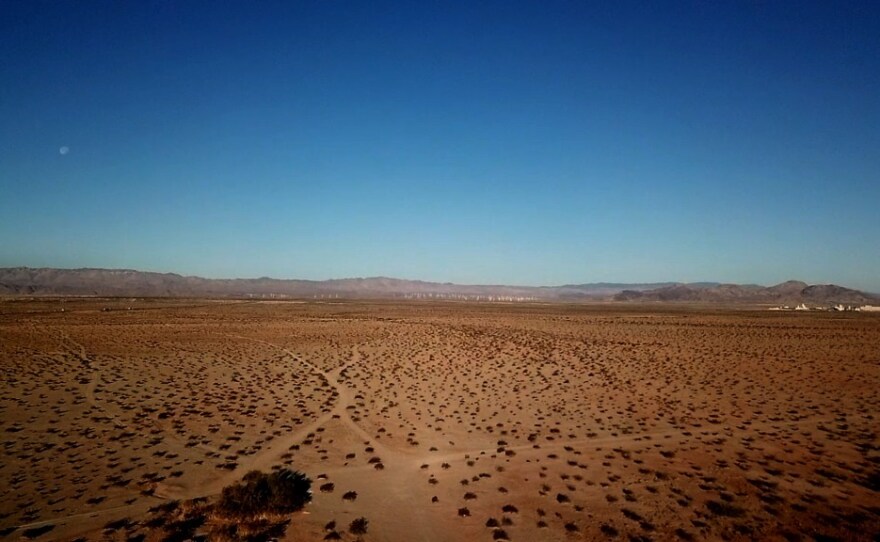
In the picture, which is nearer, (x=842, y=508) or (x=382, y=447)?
(x=842, y=508)

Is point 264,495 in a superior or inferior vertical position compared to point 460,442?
superior

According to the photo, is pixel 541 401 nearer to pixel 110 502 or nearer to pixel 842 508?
pixel 842 508

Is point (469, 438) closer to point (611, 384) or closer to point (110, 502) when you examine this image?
point (110, 502)

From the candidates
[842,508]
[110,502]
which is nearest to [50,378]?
[110,502]

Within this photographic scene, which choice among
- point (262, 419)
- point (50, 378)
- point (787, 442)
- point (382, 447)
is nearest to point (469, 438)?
point (382, 447)

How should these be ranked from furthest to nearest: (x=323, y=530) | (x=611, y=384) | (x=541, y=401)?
(x=611, y=384), (x=541, y=401), (x=323, y=530)

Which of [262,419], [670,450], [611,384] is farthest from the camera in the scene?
[611,384]

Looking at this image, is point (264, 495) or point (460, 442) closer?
point (264, 495)
